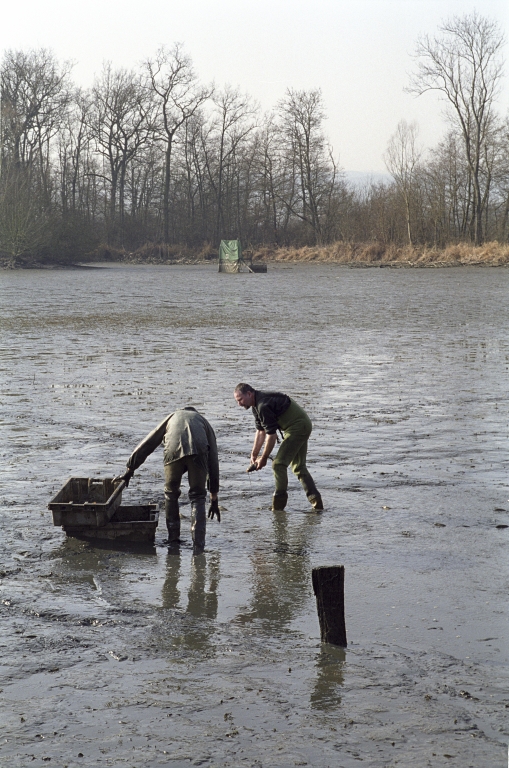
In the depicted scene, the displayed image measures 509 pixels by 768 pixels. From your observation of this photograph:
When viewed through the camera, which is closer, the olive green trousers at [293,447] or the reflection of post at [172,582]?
the reflection of post at [172,582]

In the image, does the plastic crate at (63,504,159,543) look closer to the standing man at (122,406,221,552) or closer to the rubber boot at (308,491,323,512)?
the standing man at (122,406,221,552)

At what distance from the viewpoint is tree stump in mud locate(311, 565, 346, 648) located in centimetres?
569

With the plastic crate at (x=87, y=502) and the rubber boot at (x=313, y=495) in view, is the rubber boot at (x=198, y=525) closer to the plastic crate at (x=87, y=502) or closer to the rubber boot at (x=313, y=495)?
the plastic crate at (x=87, y=502)

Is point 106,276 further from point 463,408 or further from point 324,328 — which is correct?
point 463,408

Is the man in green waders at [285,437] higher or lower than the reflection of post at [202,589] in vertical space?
higher

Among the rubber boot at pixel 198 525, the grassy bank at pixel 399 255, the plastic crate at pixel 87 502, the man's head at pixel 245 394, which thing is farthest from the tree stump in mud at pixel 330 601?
the grassy bank at pixel 399 255

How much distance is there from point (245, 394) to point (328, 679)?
3349 mm

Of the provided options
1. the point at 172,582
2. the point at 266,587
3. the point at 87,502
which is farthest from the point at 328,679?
the point at 87,502

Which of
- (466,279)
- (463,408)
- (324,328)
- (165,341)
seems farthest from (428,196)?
(463,408)

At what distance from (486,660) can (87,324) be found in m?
20.3

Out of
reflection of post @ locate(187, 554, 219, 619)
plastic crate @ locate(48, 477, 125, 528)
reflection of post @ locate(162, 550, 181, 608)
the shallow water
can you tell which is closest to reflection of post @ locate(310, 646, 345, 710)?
the shallow water

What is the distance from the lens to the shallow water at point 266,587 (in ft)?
16.1

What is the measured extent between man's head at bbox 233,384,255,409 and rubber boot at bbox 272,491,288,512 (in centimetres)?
94

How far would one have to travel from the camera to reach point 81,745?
4738 millimetres
